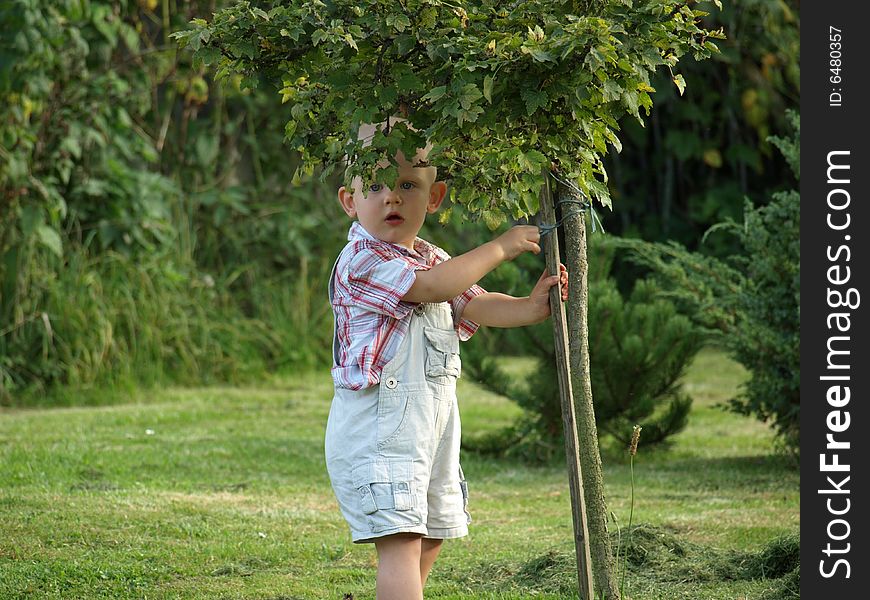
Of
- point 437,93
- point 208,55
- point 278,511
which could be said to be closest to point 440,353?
point 437,93

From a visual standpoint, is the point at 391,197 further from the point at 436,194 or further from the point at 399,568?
the point at 399,568

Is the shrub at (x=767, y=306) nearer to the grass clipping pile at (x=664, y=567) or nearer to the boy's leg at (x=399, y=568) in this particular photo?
the grass clipping pile at (x=664, y=567)

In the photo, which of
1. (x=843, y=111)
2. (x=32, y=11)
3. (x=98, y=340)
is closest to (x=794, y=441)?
(x=843, y=111)

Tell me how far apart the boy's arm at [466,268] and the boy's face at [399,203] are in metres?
0.16

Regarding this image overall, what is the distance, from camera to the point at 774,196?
5430mm

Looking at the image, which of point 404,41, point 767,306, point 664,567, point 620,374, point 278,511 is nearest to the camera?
point 404,41

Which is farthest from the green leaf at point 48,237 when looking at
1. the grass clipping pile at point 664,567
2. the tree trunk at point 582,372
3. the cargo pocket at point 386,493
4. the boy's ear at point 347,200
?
the tree trunk at point 582,372

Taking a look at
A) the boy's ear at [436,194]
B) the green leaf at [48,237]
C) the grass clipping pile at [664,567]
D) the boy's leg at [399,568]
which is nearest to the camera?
the boy's leg at [399,568]

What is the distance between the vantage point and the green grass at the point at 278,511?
3.62 m

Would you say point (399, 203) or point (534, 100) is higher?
point (534, 100)

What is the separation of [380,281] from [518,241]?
0.35 metres

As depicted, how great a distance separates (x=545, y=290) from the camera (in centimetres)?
291

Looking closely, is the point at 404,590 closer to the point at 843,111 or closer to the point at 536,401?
the point at 843,111

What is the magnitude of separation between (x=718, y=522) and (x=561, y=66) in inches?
97.1
